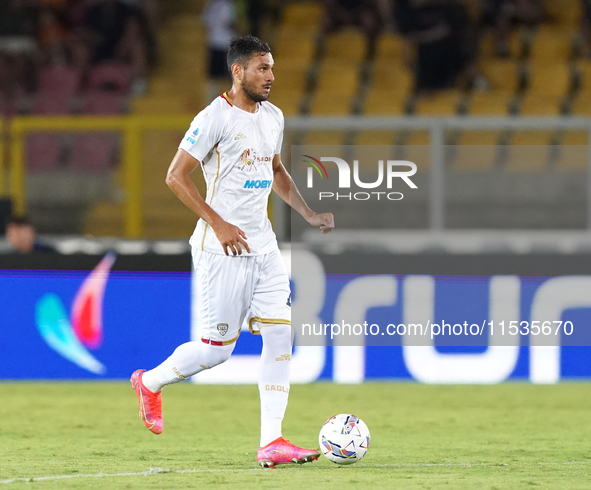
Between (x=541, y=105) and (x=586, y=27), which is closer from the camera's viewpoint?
(x=541, y=105)

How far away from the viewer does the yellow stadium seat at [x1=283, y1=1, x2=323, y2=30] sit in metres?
14.5

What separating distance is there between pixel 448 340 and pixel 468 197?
3.74ft

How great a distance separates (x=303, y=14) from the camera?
14.6 m

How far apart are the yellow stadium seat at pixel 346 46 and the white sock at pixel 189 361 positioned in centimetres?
859

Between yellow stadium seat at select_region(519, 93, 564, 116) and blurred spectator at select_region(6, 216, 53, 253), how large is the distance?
5095 mm

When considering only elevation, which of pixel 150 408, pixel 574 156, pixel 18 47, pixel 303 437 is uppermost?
pixel 18 47

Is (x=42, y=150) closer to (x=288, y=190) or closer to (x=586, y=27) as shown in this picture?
(x=288, y=190)

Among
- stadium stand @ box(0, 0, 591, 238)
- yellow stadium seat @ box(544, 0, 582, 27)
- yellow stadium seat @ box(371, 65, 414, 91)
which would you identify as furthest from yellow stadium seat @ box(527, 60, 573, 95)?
yellow stadium seat @ box(544, 0, 582, 27)

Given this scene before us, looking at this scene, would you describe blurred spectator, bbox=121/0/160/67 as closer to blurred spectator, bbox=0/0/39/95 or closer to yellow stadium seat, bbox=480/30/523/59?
blurred spectator, bbox=0/0/39/95

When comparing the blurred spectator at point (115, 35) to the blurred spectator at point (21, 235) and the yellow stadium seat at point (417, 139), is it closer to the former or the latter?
the blurred spectator at point (21, 235)

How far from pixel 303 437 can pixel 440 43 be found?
7376mm

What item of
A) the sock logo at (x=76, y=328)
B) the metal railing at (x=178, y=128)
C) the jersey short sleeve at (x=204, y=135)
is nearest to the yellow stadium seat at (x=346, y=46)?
the metal railing at (x=178, y=128)

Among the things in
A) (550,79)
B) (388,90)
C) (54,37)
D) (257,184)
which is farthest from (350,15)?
(257,184)

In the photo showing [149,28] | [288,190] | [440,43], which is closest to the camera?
[288,190]
